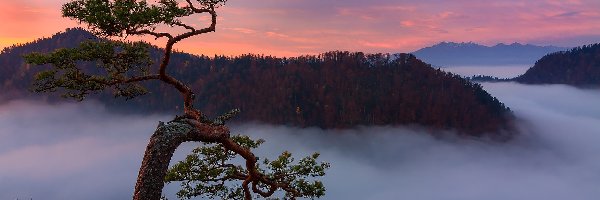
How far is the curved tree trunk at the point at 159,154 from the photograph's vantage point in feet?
30.4

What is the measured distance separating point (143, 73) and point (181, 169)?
375 centimetres

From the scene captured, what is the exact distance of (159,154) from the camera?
9578 mm

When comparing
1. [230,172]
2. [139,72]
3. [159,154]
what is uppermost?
[139,72]

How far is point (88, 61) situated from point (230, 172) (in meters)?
5.28

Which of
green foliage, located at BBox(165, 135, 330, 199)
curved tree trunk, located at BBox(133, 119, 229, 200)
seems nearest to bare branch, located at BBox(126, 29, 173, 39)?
curved tree trunk, located at BBox(133, 119, 229, 200)

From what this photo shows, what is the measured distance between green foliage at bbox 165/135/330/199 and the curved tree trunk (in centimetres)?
392

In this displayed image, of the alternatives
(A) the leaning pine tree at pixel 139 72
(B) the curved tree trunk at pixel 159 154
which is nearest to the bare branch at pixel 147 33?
(A) the leaning pine tree at pixel 139 72

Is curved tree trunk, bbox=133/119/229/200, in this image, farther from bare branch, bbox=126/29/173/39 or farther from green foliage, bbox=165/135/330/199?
green foliage, bbox=165/135/330/199

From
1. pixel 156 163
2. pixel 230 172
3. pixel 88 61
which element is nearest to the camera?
pixel 156 163

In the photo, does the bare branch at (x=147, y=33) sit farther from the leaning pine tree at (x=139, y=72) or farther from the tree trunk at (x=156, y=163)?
the tree trunk at (x=156, y=163)

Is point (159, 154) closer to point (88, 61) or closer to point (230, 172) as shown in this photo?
point (88, 61)

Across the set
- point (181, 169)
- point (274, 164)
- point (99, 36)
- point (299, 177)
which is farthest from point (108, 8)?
point (299, 177)

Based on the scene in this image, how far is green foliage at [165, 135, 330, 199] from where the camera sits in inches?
571

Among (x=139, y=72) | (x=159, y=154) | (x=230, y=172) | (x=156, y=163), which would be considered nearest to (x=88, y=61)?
(x=139, y=72)
